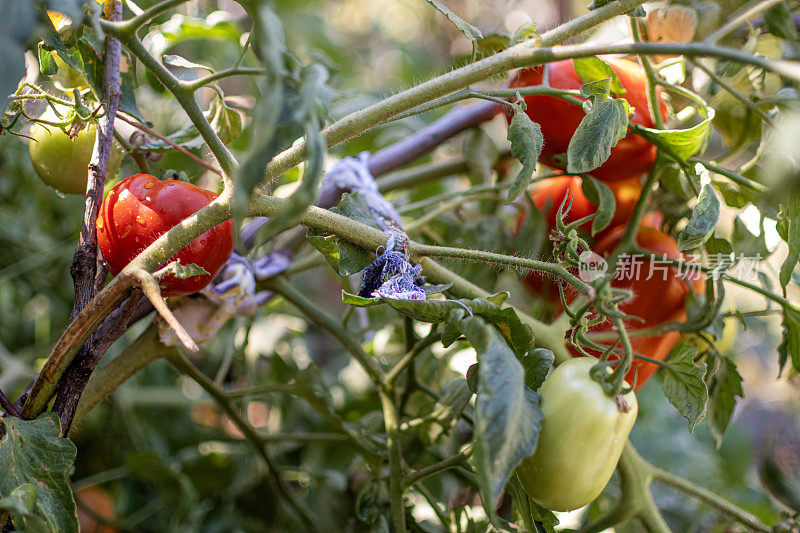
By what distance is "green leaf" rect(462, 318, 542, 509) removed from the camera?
229mm

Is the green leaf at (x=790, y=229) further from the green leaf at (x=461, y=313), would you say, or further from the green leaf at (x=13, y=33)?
the green leaf at (x=13, y=33)

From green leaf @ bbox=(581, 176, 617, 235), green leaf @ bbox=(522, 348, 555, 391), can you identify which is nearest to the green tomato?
green leaf @ bbox=(522, 348, 555, 391)

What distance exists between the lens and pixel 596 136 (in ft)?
1.02

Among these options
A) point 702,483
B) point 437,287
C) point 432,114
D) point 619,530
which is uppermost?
point 437,287

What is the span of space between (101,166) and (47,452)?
145 millimetres

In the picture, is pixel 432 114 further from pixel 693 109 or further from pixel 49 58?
pixel 49 58

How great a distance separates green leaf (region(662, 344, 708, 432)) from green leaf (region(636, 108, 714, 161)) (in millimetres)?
112

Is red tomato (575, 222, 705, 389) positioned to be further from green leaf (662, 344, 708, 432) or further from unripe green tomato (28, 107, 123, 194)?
unripe green tomato (28, 107, 123, 194)

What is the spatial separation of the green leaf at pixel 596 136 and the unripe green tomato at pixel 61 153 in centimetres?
26

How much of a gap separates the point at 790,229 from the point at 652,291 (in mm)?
120

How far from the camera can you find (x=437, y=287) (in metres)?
0.30

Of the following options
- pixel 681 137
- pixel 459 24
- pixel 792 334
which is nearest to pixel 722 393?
pixel 792 334

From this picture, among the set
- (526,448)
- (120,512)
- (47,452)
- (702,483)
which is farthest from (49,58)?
(702,483)

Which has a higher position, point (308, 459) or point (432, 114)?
point (432, 114)
